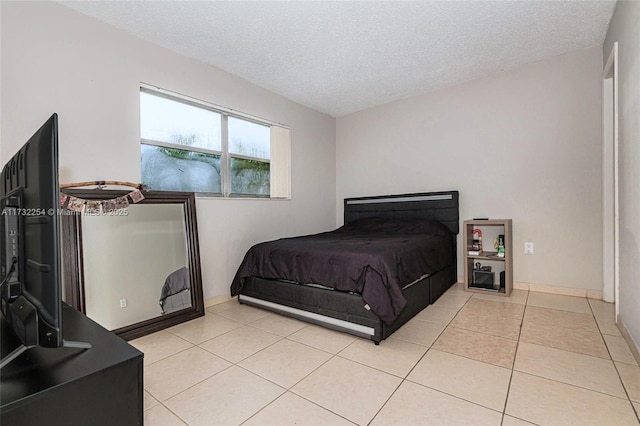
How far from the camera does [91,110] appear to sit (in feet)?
7.38

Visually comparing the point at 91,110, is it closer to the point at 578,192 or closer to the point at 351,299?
the point at 351,299

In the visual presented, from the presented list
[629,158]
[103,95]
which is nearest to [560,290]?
[629,158]

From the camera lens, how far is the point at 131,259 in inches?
94.6

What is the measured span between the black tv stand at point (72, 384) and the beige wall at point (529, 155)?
11.9ft

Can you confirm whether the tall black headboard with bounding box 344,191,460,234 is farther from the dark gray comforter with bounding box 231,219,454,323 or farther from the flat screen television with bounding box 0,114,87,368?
the flat screen television with bounding box 0,114,87,368

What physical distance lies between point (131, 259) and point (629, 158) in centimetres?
364

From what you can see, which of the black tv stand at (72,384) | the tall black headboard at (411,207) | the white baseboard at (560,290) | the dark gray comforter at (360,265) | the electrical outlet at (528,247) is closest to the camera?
the black tv stand at (72,384)

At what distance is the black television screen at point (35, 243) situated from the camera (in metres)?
0.71

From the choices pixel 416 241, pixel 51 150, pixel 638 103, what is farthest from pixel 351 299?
pixel 638 103

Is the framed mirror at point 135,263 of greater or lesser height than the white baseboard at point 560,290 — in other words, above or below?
above

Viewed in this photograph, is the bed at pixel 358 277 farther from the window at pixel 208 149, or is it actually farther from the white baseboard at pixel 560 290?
the window at pixel 208 149

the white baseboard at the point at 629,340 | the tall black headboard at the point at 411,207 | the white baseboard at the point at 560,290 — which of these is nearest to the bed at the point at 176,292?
the tall black headboard at the point at 411,207

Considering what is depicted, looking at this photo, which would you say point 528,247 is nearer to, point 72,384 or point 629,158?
point 629,158

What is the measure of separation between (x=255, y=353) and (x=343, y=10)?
2.53 m
